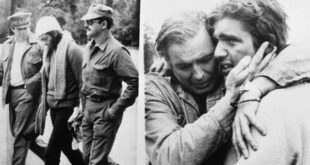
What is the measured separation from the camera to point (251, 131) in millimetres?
2734

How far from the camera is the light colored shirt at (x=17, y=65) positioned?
3.50 meters

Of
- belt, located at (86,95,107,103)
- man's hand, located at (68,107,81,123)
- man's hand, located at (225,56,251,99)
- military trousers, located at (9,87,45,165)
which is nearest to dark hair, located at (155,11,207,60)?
man's hand, located at (225,56,251,99)

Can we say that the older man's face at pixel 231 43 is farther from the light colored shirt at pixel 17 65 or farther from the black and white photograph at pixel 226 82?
the light colored shirt at pixel 17 65

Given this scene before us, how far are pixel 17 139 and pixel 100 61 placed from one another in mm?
912

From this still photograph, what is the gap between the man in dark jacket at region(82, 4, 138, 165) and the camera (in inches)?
126

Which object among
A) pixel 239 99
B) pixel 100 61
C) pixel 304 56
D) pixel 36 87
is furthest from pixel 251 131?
pixel 36 87

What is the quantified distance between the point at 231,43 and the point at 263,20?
0.25m

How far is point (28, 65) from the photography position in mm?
3467

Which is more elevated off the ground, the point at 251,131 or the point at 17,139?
the point at 251,131

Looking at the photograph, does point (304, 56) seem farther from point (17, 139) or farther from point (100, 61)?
point (17, 139)

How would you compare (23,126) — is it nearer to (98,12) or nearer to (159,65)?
(98,12)

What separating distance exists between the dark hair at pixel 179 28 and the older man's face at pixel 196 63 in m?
0.03

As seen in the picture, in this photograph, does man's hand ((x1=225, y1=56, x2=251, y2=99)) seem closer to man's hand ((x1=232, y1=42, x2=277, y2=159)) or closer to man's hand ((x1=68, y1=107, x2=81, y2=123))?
man's hand ((x1=232, y1=42, x2=277, y2=159))

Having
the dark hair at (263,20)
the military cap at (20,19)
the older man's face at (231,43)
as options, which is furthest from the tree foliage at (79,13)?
the dark hair at (263,20)
